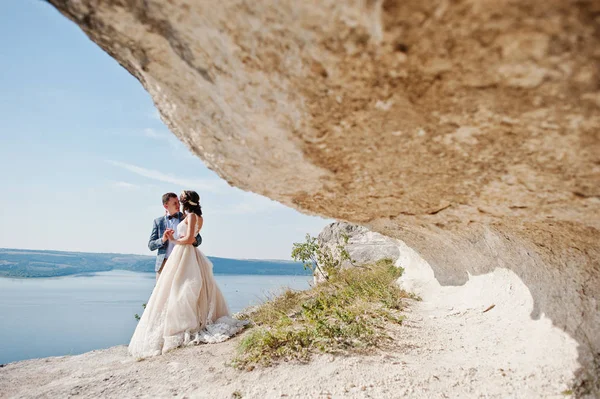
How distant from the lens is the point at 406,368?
3410mm

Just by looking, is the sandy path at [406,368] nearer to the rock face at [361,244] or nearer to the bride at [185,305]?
the bride at [185,305]

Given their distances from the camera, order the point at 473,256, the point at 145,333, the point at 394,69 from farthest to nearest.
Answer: the point at 145,333 → the point at 473,256 → the point at 394,69

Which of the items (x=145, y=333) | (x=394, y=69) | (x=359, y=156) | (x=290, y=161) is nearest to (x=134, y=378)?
(x=145, y=333)

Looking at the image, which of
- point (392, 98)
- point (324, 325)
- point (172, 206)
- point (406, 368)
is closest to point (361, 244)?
point (172, 206)

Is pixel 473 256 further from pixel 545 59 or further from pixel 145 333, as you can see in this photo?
pixel 145 333

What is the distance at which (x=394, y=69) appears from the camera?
1.57 meters

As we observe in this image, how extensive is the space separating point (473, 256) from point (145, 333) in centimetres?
453

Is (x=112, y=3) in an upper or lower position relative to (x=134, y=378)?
upper

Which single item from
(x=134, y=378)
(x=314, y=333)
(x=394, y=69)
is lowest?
(x=134, y=378)

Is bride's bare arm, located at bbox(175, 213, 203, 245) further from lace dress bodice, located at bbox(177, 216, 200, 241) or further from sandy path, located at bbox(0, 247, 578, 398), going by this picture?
sandy path, located at bbox(0, 247, 578, 398)

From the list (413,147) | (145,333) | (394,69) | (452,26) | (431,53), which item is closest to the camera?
(452,26)

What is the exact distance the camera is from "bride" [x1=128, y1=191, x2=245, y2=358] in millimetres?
5188

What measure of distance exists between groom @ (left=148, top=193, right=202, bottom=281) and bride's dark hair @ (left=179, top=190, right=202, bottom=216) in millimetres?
468

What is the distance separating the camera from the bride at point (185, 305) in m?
5.19
